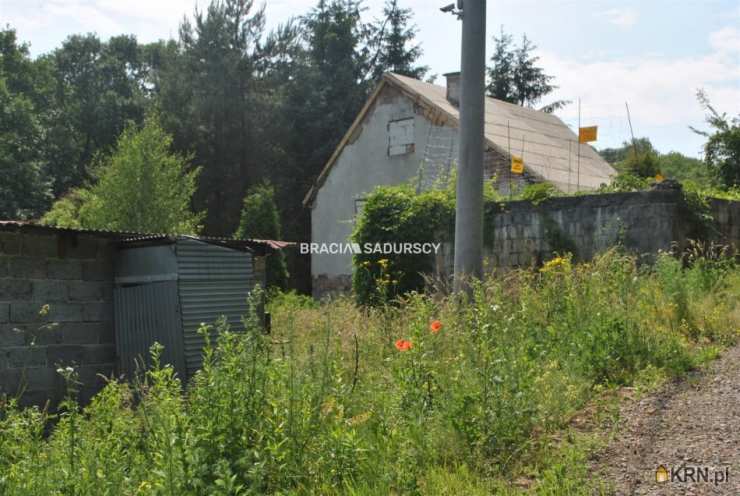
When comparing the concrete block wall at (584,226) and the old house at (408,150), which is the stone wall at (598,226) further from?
the old house at (408,150)

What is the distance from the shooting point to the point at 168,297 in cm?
880

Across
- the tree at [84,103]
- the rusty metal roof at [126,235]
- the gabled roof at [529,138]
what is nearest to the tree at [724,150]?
the gabled roof at [529,138]

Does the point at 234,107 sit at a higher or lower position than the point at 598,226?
higher

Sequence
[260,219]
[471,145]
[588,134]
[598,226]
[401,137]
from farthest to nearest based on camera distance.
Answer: [260,219] → [401,137] → [588,134] → [598,226] → [471,145]

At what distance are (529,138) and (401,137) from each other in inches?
147


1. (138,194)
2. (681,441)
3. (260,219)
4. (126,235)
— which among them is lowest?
(681,441)

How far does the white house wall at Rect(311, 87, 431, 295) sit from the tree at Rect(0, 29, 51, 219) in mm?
14358

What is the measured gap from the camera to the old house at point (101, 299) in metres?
8.16

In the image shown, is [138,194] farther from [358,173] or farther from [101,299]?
[101,299]

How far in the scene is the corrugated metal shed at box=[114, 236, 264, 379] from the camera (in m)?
8.71

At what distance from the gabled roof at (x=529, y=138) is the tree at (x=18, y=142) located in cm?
1406

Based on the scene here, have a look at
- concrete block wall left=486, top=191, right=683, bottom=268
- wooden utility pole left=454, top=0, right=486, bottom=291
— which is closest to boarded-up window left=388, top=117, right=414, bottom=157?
concrete block wall left=486, top=191, right=683, bottom=268

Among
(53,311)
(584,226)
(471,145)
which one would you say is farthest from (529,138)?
(53,311)

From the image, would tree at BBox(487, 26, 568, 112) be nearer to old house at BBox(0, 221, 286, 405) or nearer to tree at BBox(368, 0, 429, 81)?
tree at BBox(368, 0, 429, 81)
